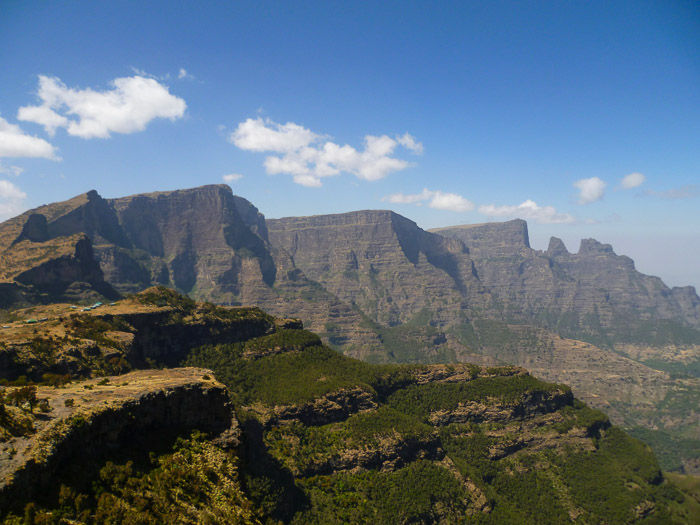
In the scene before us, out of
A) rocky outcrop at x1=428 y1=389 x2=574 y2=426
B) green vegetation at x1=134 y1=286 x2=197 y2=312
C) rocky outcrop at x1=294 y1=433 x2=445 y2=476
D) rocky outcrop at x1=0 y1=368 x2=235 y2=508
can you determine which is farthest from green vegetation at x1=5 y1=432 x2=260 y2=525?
rocky outcrop at x1=428 y1=389 x2=574 y2=426

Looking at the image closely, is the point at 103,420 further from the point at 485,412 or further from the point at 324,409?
the point at 485,412

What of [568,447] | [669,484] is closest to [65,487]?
[568,447]

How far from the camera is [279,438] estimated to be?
421 ft

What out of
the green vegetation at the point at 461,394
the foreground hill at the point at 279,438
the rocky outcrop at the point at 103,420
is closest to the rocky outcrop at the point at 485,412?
the foreground hill at the point at 279,438

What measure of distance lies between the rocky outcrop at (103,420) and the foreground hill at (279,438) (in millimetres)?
209

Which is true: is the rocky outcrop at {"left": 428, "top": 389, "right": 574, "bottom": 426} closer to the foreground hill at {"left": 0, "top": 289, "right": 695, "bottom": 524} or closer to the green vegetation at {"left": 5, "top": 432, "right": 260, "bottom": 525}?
the foreground hill at {"left": 0, "top": 289, "right": 695, "bottom": 524}

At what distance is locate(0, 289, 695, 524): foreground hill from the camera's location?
181 feet

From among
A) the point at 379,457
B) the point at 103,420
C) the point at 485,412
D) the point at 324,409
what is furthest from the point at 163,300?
the point at 485,412

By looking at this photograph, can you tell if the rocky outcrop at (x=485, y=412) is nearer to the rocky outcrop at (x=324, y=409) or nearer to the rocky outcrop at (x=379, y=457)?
the rocky outcrop at (x=379, y=457)

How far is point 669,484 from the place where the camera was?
17062 cm

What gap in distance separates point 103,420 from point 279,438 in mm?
78035

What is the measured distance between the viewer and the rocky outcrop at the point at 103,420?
46.9 metres

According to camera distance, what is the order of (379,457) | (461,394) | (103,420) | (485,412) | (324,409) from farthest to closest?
(461,394)
(485,412)
(324,409)
(379,457)
(103,420)

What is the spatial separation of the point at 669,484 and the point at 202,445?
658 ft
